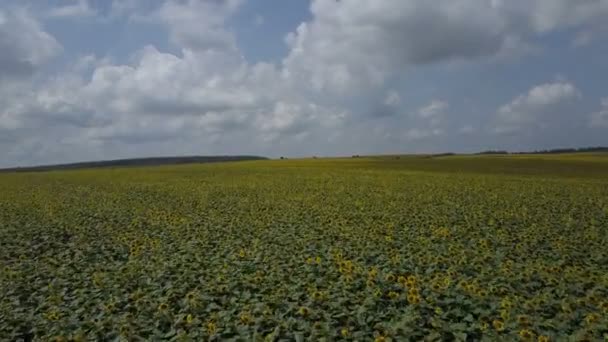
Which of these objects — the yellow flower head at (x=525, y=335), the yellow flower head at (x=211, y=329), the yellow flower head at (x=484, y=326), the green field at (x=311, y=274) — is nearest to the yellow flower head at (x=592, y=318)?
the green field at (x=311, y=274)

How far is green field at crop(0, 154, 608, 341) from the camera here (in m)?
6.50

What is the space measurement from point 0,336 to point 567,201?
2312 cm

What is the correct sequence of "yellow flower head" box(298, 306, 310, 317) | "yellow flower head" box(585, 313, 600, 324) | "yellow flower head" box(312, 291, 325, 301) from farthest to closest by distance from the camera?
"yellow flower head" box(312, 291, 325, 301) → "yellow flower head" box(298, 306, 310, 317) → "yellow flower head" box(585, 313, 600, 324)

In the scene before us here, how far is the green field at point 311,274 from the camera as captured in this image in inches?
256

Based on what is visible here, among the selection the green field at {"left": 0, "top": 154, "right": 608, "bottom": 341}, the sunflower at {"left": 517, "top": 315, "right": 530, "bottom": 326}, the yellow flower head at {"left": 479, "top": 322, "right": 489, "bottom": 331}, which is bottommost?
the green field at {"left": 0, "top": 154, "right": 608, "bottom": 341}

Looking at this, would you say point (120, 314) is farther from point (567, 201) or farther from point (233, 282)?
point (567, 201)

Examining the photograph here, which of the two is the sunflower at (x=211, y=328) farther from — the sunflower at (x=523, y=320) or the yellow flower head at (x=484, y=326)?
the sunflower at (x=523, y=320)

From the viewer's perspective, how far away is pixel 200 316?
7.17 m

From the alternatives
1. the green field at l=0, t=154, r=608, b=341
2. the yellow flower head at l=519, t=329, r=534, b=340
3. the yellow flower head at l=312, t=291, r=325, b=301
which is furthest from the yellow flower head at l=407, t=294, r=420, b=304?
the yellow flower head at l=519, t=329, r=534, b=340

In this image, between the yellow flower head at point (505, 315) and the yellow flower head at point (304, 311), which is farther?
the yellow flower head at point (304, 311)

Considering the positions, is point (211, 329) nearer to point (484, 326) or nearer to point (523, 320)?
point (484, 326)

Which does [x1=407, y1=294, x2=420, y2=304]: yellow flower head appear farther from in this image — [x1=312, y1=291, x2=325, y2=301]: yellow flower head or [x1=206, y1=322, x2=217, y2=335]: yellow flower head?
[x1=206, y1=322, x2=217, y2=335]: yellow flower head

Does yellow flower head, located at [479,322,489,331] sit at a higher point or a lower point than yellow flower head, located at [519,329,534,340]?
lower

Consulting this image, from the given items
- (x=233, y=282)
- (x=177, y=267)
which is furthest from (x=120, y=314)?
(x=177, y=267)
